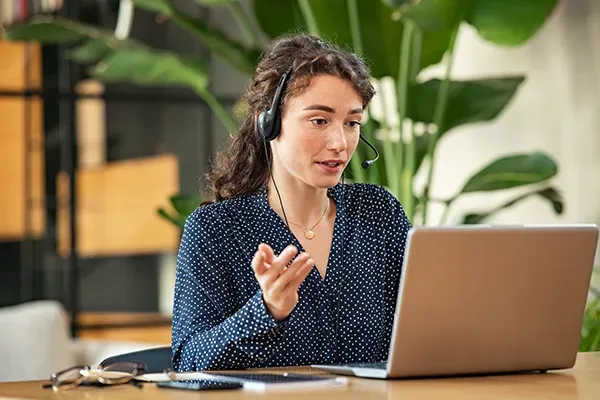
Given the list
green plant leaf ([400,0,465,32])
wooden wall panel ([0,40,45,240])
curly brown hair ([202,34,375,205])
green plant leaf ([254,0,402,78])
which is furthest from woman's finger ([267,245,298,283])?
wooden wall panel ([0,40,45,240])

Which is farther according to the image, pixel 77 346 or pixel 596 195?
pixel 77 346

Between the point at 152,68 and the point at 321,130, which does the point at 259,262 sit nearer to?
the point at 321,130

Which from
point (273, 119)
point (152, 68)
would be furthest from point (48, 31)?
point (273, 119)

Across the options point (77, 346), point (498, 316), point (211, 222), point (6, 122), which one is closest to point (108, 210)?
point (6, 122)

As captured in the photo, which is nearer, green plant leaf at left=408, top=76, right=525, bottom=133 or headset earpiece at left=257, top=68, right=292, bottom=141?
headset earpiece at left=257, top=68, right=292, bottom=141

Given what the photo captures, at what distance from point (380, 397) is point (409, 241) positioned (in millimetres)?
245

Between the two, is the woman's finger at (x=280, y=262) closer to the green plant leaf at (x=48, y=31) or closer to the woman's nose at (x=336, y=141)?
the woman's nose at (x=336, y=141)

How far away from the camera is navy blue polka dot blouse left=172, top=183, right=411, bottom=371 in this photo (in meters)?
2.08

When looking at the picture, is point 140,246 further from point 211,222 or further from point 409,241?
point 409,241

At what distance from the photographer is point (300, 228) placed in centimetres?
228

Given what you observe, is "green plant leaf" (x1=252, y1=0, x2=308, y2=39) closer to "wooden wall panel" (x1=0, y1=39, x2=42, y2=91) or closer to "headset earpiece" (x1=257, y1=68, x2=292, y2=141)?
"headset earpiece" (x1=257, y1=68, x2=292, y2=141)

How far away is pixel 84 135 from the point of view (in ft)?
21.6

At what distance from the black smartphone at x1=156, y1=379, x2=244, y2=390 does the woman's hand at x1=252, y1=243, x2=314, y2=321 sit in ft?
0.59

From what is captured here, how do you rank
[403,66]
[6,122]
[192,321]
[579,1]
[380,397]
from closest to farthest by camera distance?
[380,397], [192,321], [403,66], [579,1], [6,122]
